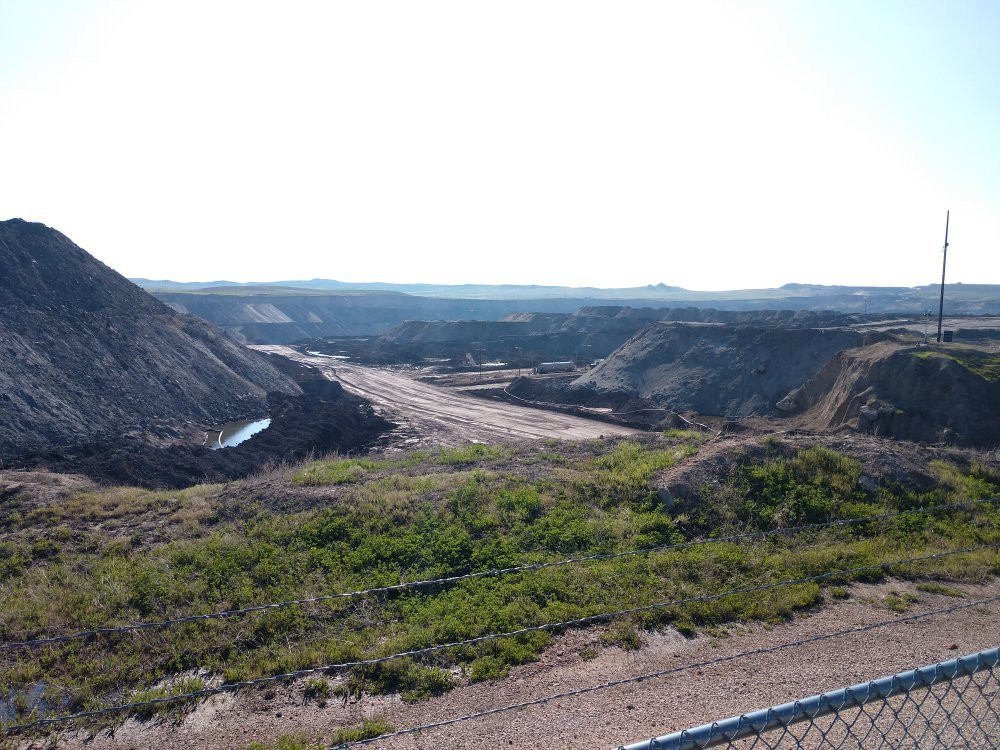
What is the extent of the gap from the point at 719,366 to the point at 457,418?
58.5ft

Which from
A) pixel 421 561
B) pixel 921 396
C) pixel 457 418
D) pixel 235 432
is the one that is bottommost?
pixel 235 432

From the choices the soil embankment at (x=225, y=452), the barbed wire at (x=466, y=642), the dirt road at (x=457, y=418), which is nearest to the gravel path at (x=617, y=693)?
the barbed wire at (x=466, y=642)

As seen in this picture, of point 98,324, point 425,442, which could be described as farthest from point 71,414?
point 425,442

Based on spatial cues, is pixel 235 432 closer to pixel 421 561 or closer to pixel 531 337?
pixel 421 561

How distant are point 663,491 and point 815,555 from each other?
3.09 meters

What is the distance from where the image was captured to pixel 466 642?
7887 mm

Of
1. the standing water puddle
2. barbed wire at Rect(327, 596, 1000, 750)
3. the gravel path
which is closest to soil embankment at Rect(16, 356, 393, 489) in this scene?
the standing water puddle

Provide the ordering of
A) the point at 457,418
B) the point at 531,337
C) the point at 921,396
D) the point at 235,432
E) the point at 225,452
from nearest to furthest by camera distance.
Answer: the point at 921,396, the point at 225,452, the point at 235,432, the point at 457,418, the point at 531,337

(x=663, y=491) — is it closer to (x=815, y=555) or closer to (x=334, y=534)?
(x=815, y=555)

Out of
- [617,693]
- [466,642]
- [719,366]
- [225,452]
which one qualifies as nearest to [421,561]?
[466,642]

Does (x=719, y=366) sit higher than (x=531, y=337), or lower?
higher

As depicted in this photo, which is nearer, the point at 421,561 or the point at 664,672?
the point at 664,672

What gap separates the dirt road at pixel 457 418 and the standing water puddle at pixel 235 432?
25.4ft

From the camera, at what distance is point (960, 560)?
9945mm
